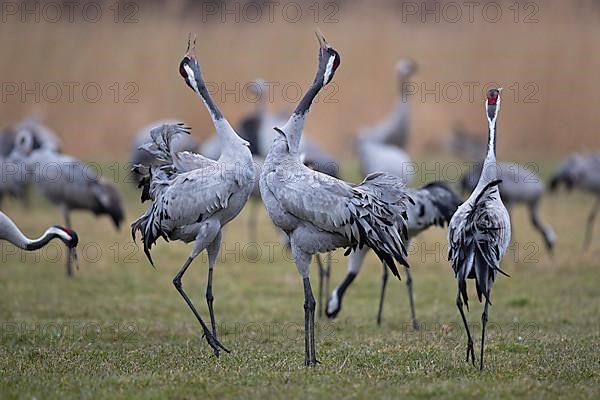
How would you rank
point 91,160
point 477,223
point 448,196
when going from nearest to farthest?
point 477,223, point 448,196, point 91,160

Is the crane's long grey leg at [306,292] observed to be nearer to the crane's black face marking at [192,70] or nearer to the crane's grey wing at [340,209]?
the crane's grey wing at [340,209]

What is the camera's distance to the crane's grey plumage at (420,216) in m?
8.94

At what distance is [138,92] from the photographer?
925 inches

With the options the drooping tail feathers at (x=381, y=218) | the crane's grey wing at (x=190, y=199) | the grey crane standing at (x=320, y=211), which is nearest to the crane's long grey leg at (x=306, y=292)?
the grey crane standing at (x=320, y=211)

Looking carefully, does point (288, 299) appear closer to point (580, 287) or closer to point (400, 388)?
A: point (580, 287)

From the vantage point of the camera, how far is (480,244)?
20.7 ft

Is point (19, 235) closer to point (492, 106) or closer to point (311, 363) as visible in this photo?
point (311, 363)

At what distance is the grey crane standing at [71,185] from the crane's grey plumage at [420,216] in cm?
452

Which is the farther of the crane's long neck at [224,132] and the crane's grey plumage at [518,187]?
the crane's grey plumage at [518,187]

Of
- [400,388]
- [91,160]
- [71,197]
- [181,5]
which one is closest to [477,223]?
[400,388]

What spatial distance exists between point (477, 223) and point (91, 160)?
17216mm

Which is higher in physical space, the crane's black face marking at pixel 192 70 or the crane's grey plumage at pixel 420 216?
the crane's black face marking at pixel 192 70

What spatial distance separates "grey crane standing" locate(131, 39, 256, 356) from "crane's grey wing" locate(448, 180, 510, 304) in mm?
1677

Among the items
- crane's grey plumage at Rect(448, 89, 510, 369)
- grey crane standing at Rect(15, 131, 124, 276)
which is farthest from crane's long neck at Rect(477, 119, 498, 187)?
grey crane standing at Rect(15, 131, 124, 276)
